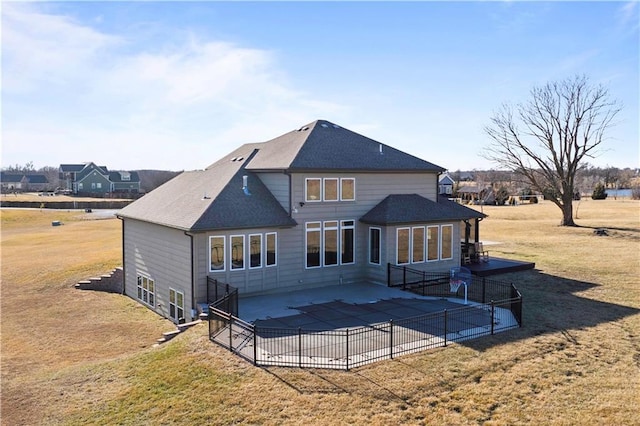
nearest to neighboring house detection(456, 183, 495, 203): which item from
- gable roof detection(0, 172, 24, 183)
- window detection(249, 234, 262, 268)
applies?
window detection(249, 234, 262, 268)

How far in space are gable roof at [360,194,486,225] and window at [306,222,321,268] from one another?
218cm

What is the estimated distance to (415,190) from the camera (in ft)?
77.9

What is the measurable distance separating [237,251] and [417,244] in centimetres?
786

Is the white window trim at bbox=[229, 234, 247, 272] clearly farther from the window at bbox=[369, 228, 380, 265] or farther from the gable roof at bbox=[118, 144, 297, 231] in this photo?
the window at bbox=[369, 228, 380, 265]

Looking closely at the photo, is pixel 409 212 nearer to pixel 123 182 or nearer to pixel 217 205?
pixel 217 205

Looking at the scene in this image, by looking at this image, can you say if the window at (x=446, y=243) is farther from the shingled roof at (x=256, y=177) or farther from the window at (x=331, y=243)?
the window at (x=331, y=243)

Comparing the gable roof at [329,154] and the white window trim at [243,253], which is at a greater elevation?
the gable roof at [329,154]

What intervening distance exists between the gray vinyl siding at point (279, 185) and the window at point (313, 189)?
2.69 ft

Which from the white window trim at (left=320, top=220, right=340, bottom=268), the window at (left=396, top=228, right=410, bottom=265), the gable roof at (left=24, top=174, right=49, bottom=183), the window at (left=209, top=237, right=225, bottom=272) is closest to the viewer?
the window at (left=209, top=237, right=225, bottom=272)

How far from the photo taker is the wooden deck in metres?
24.2

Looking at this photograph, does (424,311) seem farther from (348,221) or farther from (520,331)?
(348,221)

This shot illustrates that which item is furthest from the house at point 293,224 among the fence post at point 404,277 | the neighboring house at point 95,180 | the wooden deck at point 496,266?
the neighboring house at point 95,180

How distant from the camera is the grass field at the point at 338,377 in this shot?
402 inches

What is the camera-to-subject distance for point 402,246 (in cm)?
2144
